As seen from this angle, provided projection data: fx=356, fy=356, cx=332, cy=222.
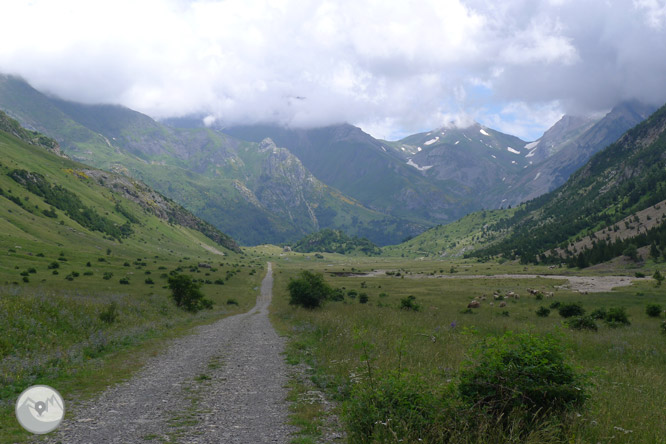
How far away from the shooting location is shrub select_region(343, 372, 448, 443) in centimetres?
A: 709

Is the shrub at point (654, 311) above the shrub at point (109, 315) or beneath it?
beneath

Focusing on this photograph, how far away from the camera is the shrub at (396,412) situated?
7094 mm

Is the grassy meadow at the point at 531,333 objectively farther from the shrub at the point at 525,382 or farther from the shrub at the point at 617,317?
the shrub at the point at 617,317

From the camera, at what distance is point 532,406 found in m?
7.45

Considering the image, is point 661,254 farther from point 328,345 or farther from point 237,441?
point 237,441

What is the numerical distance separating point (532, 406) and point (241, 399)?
31.2ft

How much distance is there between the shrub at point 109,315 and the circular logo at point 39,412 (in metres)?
20.5

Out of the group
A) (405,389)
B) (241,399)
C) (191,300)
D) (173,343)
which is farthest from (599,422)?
(191,300)

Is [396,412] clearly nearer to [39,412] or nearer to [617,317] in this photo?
[39,412]

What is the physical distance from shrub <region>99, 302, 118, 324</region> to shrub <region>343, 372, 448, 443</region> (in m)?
29.3

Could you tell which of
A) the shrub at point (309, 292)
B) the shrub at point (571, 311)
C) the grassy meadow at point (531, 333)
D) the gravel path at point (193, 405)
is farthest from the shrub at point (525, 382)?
the shrub at point (309, 292)

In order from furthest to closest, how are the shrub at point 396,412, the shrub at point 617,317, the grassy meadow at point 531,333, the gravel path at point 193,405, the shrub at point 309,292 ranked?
the shrub at point 309,292 → the shrub at point 617,317 → the gravel path at point 193,405 → the grassy meadow at point 531,333 → the shrub at point 396,412

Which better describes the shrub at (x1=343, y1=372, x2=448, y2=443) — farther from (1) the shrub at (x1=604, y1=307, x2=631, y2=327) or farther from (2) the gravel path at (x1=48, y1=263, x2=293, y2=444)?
(1) the shrub at (x1=604, y1=307, x2=631, y2=327)

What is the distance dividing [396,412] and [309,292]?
4813 cm
